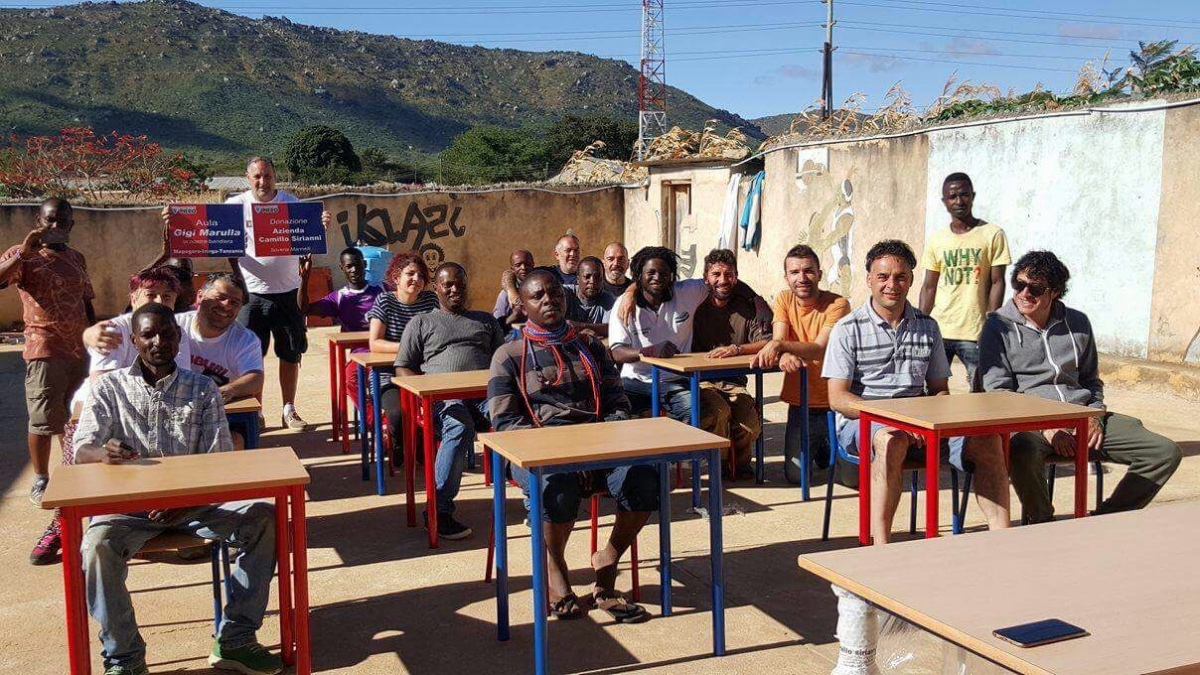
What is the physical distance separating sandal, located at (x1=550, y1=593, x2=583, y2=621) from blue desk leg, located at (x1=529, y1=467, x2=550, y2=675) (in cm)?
55

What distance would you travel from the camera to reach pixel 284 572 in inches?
143

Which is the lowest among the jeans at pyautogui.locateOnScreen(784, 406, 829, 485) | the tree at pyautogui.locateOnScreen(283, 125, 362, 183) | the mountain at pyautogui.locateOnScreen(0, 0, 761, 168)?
the jeans at pyautogui.locateOnScreen(784, 406, 829, 485)

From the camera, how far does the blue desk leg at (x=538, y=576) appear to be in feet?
11.8

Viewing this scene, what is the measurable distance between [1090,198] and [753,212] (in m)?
5.13

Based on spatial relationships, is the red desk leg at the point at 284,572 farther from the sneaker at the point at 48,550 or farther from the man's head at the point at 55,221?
the man's head at the point at 55,221

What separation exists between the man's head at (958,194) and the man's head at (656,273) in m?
1.79

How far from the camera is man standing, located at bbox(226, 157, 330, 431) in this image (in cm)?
761

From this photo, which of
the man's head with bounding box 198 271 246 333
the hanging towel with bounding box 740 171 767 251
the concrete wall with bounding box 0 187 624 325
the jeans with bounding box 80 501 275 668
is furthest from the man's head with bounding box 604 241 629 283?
the concrete wall with bounding box 0 187 624 325

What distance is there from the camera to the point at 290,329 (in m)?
7.93

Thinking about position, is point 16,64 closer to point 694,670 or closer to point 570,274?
point 570,274

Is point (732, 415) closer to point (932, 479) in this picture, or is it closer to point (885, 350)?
point (885, 350)

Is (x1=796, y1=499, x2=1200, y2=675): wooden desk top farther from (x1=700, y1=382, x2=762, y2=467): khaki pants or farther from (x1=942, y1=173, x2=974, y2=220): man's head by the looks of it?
(x1=942, y1=173, x2=974, y2=220): man's head

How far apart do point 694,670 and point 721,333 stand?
3.07 meters

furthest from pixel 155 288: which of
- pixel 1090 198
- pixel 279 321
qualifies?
pixel 1090 198
